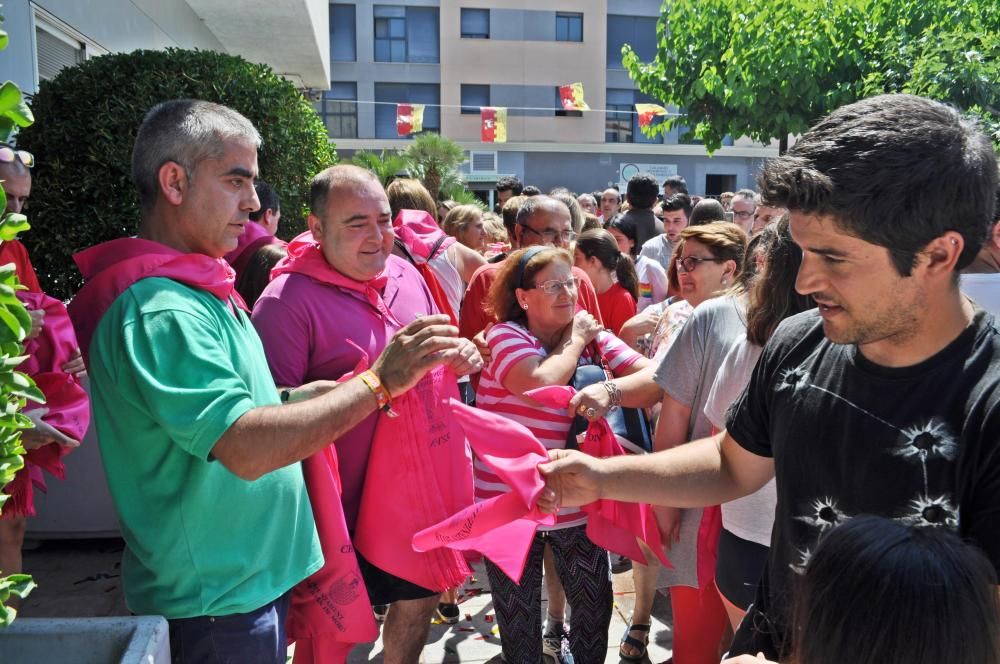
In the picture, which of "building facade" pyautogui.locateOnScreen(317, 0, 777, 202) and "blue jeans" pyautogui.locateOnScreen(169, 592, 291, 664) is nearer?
"blue jeans" pyautogui.locateOnScreen(169, 592, 291, 664)

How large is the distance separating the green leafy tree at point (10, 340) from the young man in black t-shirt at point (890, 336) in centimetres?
132

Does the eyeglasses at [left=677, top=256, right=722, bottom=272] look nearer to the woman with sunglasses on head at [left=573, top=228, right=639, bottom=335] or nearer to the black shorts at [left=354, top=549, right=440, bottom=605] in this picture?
the woman with sunglasses on head at [left=573, top=228, right=639, bottom=335]

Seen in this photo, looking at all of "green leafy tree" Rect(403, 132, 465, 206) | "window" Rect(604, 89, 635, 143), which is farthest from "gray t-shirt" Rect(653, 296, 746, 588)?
"window" Rect(604, 89, 635, 143)

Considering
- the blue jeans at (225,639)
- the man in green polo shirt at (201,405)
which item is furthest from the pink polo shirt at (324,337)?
the blue jeans at (225,639)

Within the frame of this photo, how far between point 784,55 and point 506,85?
22453 mm

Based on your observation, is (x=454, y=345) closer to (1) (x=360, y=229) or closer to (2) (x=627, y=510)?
(1) (x=360, y=229)

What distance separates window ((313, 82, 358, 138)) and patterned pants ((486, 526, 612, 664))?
32.9 meters

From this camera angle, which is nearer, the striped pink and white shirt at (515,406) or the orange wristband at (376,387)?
the orange wristband at (376,387)

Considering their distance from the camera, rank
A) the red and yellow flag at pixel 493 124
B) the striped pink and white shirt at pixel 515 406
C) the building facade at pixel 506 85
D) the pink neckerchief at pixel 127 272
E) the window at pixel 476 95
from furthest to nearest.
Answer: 1. the window at pixel 476 95
2. the building facade at pixel 506 85
3. the red and yellow flag at pixel 493 124
4. the striped pink and white shirt at pixel 515 406
5. the pink neckerchief at pixel 127 272

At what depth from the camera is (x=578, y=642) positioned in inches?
130

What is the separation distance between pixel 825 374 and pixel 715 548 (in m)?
1.49

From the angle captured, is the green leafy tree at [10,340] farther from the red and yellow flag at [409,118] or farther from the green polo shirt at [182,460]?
the red and yellow flag at [409,118]

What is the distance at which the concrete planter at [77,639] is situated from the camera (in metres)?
1.76

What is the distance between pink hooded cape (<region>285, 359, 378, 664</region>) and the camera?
251 centimetres
